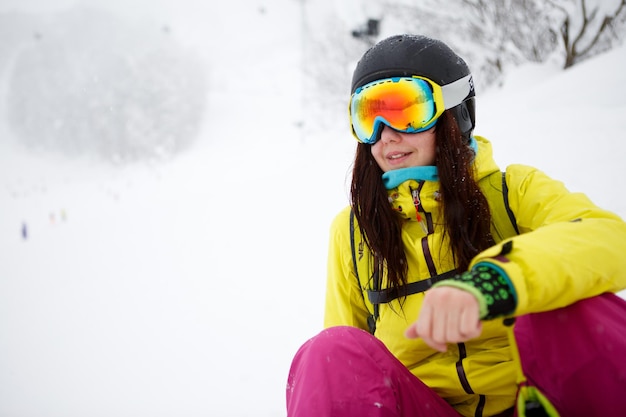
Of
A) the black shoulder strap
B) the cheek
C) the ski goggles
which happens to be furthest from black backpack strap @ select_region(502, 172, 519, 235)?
the cheek

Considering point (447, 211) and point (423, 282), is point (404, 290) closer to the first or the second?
point (423, 282)

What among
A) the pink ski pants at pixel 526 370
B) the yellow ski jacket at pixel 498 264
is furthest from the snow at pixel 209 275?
the pink ski pants at pixel 526 370

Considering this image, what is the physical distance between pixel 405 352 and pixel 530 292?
27.9 inches

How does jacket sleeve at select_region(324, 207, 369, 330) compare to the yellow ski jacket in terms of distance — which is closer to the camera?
the yellow ski jacket

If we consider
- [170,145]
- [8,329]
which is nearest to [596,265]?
[8,329]

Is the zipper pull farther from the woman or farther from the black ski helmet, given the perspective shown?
the black ski helmet

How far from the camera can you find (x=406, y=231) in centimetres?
154

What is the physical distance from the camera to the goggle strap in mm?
1585

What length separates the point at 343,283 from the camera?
5.72 ft

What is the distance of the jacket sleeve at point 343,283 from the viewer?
67.6 inches

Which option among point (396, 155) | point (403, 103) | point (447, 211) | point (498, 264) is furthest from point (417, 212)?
point (498, 264)

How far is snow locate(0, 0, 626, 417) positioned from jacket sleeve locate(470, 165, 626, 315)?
9.97 feet

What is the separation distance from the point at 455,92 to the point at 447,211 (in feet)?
1.92

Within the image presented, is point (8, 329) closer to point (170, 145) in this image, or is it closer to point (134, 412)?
point (134, 412)
